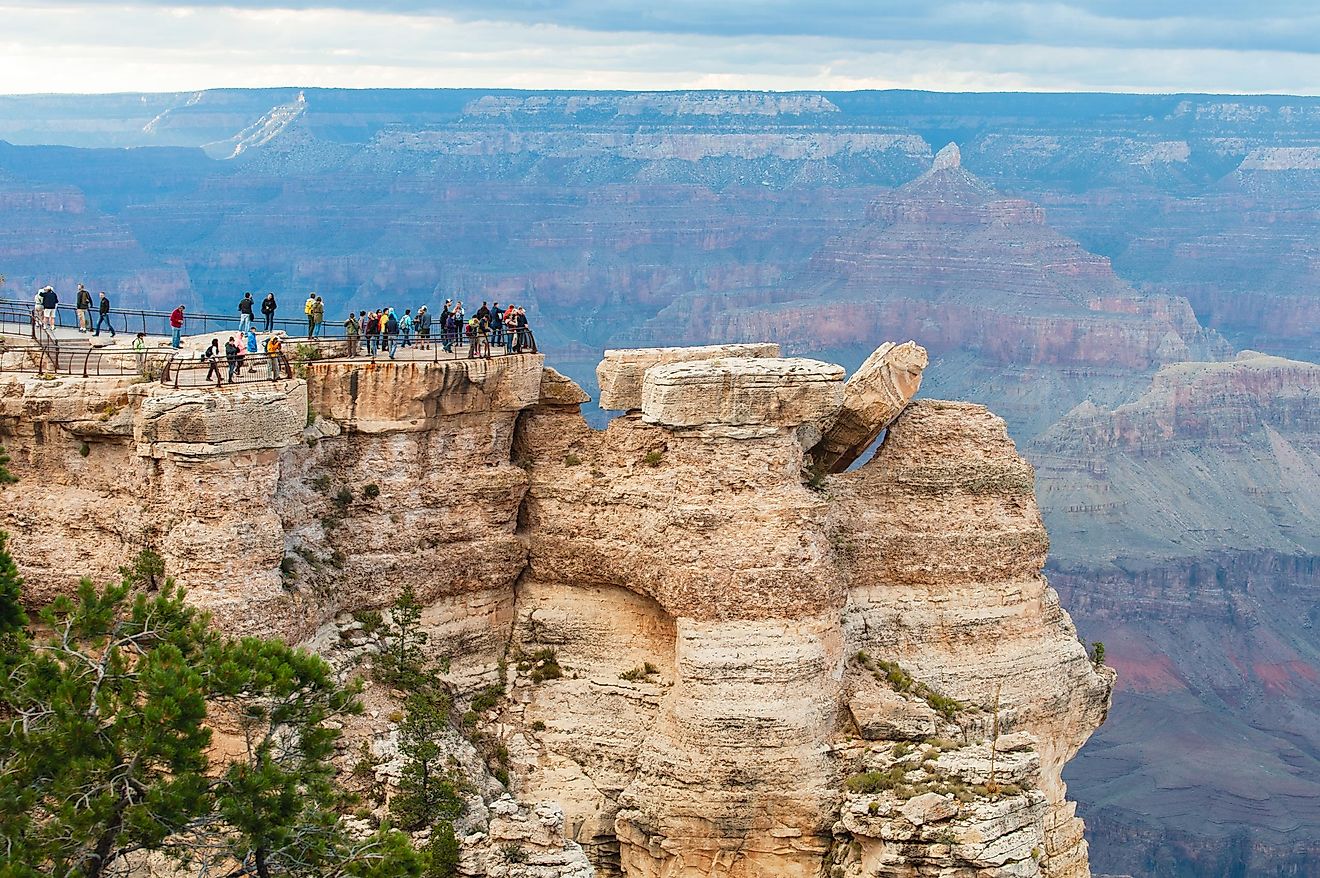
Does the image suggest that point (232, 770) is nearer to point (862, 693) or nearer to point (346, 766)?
point (346, 766)

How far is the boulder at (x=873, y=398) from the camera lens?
4797 cm

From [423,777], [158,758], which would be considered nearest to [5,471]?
[423,777]

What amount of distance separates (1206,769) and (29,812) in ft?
448

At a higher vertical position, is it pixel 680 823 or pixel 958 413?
pixel 958 413

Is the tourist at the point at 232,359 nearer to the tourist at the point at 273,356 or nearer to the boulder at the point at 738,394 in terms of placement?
the tourist at the point at 273,356

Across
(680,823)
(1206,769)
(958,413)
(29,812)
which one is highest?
(958,413)

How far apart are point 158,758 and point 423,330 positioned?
18269 mm

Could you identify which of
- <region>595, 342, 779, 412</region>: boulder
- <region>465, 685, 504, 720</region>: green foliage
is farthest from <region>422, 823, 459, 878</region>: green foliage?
<region>595, 342, 779, 412</region>: boulder

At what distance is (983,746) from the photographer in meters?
45.5

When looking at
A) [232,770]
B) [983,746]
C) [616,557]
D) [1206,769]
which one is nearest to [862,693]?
[983,746]

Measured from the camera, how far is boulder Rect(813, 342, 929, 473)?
157 ft

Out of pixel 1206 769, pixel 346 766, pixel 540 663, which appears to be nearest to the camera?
pixel 346 766

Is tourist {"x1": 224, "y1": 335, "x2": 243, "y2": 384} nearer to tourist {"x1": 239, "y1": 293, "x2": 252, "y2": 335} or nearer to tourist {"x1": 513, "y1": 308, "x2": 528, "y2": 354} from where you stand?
tourist {"x1": 239, "y1": 293, "x2": 252, "y2": 335}

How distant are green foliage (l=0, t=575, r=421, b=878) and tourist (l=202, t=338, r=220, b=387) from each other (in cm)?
766
